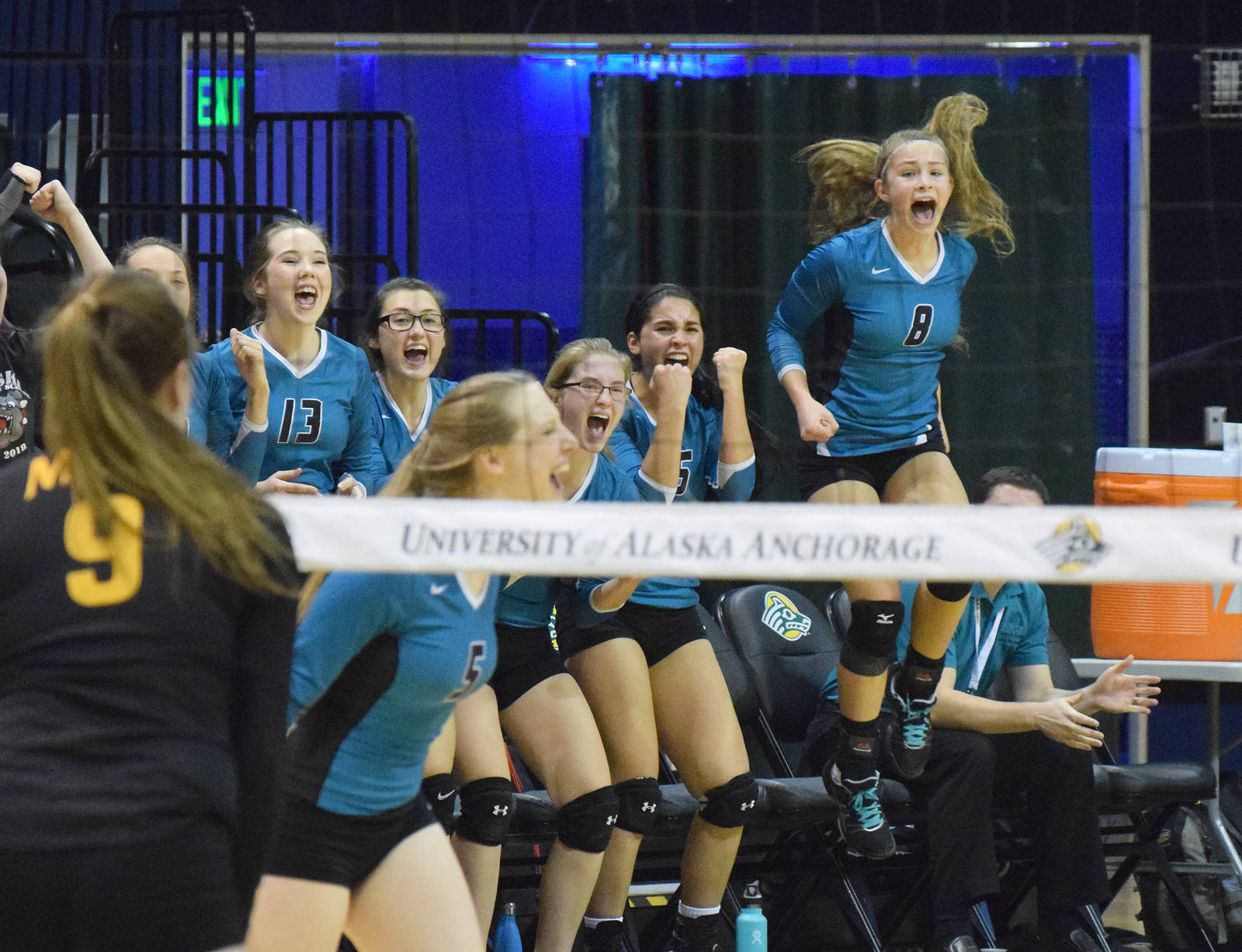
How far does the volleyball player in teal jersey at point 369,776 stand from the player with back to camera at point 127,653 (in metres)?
0.52

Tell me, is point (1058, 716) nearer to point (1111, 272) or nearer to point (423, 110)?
point (1111, 272)

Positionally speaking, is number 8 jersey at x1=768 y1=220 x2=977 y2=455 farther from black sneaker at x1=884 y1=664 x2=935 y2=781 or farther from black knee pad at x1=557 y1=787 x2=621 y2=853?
black knee pad at x1=557 y1=787 x2=621 y2=853

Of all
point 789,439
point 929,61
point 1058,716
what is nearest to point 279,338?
point 1058,716

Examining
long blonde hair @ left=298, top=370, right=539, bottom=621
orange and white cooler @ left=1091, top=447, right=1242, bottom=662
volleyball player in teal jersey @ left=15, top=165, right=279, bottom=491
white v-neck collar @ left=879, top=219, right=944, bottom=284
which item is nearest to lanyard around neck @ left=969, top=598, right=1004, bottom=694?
orange and white cooler @ left=1091, top=447, right=1242, bottom=662

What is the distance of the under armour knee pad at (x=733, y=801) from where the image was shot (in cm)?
404

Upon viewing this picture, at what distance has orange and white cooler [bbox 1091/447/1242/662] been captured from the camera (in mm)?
4664

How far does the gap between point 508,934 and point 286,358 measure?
1.57 metres

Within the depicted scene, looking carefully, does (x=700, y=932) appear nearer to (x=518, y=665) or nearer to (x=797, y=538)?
(x=518, y=665)

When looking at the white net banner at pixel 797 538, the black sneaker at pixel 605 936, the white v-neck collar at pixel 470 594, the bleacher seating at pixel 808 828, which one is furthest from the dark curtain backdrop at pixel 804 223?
the white v-neck collar at pixel 470 594

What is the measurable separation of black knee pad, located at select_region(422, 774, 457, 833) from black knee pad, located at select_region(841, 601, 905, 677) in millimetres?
1134

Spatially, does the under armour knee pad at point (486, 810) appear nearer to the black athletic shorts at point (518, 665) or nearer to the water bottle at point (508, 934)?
the black athletic shorts at point (518, 665)

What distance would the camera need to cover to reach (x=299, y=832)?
2.39 metres

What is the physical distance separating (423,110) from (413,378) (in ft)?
8.52

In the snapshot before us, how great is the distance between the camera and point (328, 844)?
2.38m
